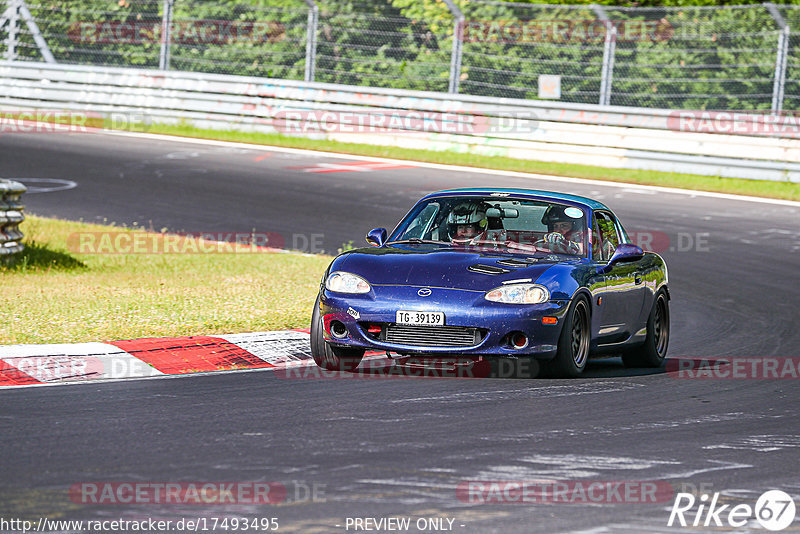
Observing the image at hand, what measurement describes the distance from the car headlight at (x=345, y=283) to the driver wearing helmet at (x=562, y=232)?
5.22ft

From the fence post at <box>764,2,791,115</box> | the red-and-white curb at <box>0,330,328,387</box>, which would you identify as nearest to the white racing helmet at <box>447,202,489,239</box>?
the red-and-white curb at <box>0,330,328,387</box>

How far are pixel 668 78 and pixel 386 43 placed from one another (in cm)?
508

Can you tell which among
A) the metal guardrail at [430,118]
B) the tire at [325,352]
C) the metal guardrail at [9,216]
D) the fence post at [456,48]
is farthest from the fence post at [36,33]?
the tire at [325,352]

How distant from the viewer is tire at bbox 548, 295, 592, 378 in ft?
30.7

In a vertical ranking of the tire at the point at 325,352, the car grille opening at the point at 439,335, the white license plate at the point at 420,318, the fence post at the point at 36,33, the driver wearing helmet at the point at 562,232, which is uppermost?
the fence post at the point at 36,33

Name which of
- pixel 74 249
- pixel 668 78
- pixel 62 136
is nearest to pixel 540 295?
pixel 74 249

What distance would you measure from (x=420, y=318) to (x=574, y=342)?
115 centimetres

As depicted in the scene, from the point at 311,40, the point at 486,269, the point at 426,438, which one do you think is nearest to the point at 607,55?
the point at 311,40

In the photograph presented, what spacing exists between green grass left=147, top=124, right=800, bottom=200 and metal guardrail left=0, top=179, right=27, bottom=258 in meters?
11.2

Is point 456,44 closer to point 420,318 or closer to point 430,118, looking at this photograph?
point 430,118

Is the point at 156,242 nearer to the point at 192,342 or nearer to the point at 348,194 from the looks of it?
the point at 348,194

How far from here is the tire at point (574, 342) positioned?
A: 9352mm

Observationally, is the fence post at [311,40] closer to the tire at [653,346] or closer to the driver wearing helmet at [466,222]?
the tire at [653,346]

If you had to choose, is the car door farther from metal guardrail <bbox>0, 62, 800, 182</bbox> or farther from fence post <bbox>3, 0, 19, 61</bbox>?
fence post <bbox>3, 0, 19, 61</bbox>
